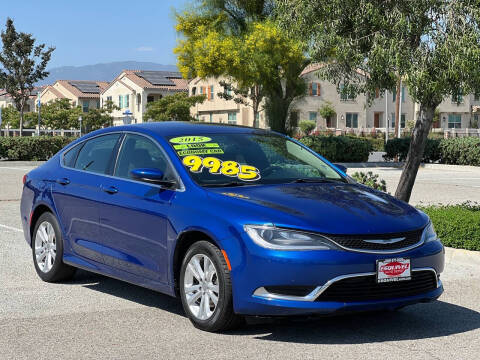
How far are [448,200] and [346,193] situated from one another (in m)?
12.4

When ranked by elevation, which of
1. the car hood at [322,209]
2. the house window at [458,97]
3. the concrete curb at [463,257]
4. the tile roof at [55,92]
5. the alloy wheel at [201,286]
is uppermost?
the tile roof at [55,92]

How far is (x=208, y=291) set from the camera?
613 cm

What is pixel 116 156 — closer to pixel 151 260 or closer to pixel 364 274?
pixel 151 260

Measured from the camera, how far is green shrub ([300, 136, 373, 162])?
120ft

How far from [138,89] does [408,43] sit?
7714 cm

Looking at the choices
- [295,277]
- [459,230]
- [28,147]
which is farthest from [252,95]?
[295,277]

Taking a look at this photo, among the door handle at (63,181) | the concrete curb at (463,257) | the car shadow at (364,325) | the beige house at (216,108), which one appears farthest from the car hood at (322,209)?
the beige house at (216,108)

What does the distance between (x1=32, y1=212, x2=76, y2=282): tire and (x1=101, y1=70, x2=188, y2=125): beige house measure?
7743 cm

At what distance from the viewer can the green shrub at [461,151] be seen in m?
34.7

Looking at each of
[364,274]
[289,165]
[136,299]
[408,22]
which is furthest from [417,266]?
[408,22]

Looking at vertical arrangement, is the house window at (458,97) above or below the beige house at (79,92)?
below

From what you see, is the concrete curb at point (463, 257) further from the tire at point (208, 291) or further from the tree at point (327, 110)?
the tree at point (327, 110)

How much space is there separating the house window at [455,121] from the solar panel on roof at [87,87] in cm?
4238

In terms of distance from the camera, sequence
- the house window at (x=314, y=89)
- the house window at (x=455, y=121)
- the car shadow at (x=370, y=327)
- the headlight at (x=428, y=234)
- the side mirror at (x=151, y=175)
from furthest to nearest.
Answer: the house window at (x=455, y=121) < the house window at (x=314, y=89) < the side mirror at (x=151, y=175) < the headlight at (x=428, y=234) < the car shadow at (x=370, y=327)
